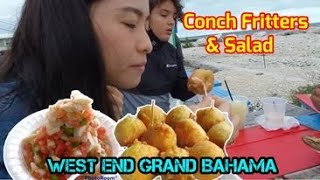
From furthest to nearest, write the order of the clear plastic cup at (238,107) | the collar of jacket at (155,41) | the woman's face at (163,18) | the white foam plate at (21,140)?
the collar of jacket at (155,41) → the woman's face at (163,18) → the clear plastic cup at (238,107) → the white foam plate at (21,140)

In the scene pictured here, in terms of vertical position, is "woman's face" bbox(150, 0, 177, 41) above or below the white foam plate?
above

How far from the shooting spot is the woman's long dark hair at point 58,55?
0.60m

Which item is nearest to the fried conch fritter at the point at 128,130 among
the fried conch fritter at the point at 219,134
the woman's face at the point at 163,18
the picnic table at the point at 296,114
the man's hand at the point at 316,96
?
the fried conch fritter at the point at 219,134

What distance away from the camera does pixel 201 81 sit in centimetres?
94

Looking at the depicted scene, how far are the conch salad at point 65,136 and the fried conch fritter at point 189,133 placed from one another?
12 cm

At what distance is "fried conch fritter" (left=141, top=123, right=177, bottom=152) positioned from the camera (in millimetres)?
567

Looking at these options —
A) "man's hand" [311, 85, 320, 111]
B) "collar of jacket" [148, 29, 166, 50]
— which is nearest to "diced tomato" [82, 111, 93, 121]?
"collar of jacket" [148, 29, 166, 50]

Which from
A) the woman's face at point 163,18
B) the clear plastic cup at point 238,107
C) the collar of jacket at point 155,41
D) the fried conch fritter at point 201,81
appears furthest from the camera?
the collar of jacket at point 155,41

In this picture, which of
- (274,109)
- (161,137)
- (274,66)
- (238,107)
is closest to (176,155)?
(161,137)

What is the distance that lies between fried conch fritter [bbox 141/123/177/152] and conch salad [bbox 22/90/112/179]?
69 mm

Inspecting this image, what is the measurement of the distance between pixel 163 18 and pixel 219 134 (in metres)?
0.57

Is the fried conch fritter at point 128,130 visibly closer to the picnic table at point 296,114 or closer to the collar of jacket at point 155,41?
the picnic table at point 296,114

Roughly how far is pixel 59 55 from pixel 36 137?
0.48 ft

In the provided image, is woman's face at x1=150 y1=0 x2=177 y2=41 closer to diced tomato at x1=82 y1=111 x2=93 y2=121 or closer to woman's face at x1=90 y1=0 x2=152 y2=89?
woman's face at x1=90 y1=0 x2=152 y2=89
